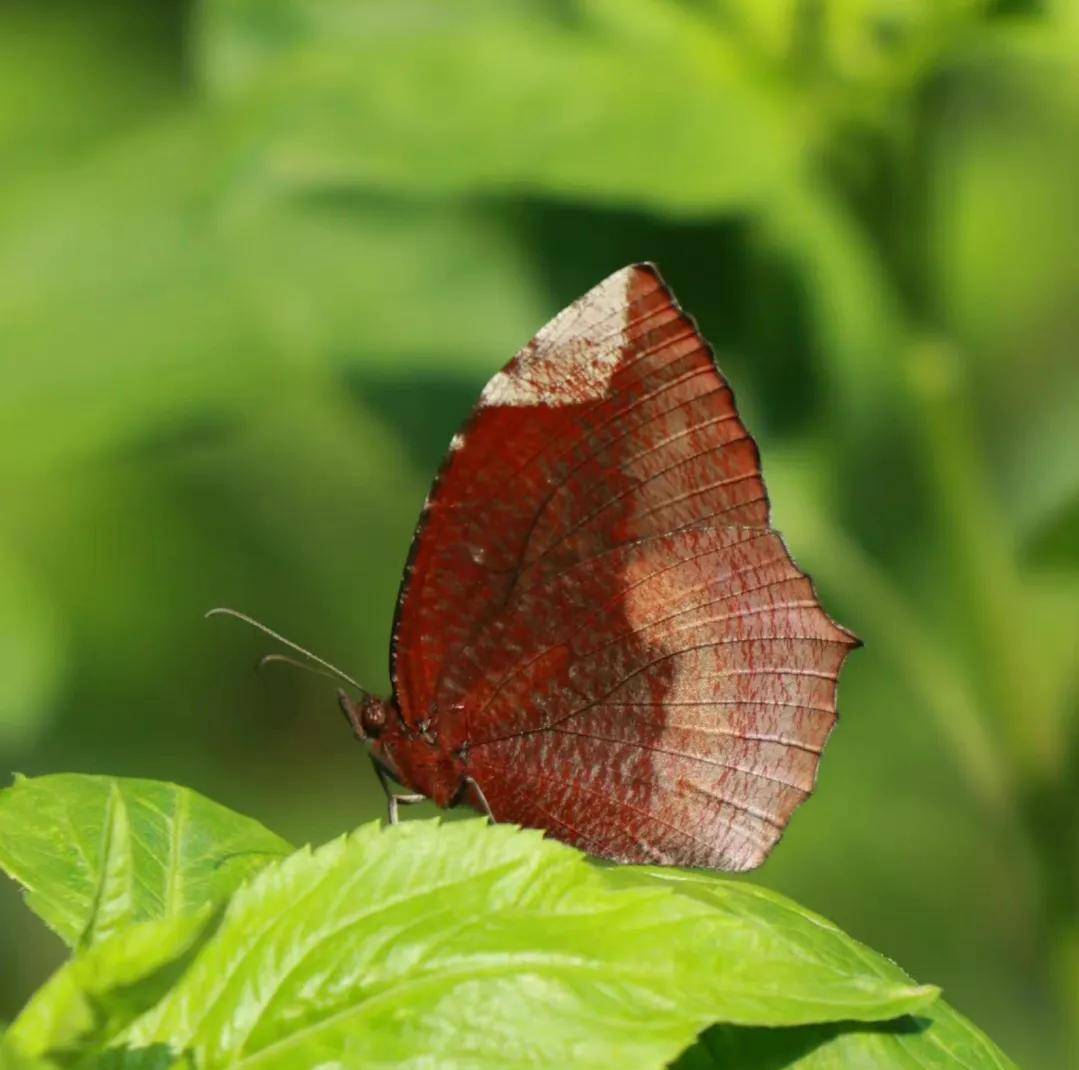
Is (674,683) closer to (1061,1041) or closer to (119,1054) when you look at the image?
(119,1054)

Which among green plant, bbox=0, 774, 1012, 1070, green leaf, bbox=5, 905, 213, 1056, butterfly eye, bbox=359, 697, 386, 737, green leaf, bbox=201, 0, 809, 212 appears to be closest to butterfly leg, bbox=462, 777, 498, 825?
butterfly eye, bbox=359, 697, 386, 737

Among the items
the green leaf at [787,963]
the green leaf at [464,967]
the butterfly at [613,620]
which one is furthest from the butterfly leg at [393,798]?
the green leaf at [464,967]

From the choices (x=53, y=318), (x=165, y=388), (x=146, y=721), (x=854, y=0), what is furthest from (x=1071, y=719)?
(x=146, y=721)

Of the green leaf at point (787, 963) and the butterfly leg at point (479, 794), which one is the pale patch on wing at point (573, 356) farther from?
the green leaf at point (787, 963)

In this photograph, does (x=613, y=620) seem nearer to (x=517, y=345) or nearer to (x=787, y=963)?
(x=787, y=963)

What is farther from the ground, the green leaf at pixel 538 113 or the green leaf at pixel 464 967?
the green leaf at pixel 538 113
